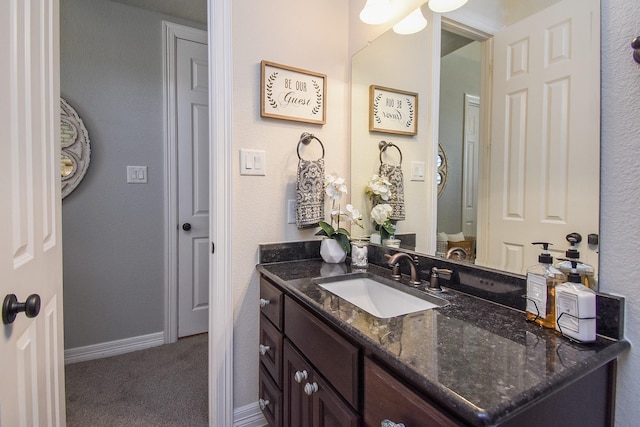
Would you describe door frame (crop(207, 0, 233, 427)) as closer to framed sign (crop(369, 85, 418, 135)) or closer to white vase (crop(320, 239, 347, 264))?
white vase (crop(320, 239, 347, 264))

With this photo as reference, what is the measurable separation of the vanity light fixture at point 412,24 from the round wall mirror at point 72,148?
6.70 ft

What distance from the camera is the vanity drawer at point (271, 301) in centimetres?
121

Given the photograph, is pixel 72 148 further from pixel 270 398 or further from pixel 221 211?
pixel 270 398

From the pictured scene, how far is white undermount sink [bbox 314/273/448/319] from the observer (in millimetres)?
1118

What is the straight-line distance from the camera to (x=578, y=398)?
0.64 metres

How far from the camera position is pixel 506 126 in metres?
0.98

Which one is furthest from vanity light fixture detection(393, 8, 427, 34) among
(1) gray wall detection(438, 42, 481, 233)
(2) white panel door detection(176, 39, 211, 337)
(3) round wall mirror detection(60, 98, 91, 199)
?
(3) round wall mirror detection(60, 98, 91, 199)

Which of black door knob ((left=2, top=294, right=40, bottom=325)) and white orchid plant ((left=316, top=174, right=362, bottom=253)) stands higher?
white orchid plant ((left=316, top=174, right=362, bottom=253))

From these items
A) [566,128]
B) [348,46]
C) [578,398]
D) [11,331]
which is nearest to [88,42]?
[348,46]

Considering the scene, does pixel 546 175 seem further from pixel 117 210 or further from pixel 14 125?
pixel 117 210

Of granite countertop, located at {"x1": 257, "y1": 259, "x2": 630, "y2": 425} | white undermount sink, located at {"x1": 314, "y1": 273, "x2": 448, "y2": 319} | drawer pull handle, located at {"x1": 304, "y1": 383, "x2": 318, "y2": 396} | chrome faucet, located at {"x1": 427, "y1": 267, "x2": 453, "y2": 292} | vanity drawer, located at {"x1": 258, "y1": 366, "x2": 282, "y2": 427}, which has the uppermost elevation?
chrome faucet, located at {"x1": 427, "y1": 267, "x2": 453, "y2": 292}

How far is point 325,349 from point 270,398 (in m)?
0.61

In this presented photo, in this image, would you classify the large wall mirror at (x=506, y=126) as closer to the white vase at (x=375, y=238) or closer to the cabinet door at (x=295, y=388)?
the white vase at (x=375, y=238)

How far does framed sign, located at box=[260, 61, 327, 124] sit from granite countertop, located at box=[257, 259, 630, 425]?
3.13ft
